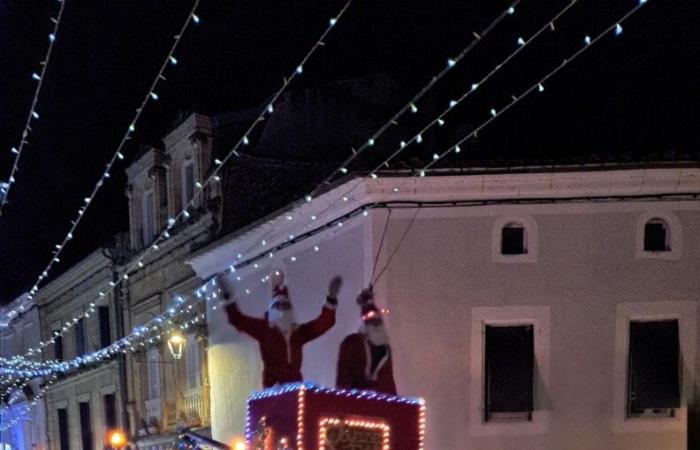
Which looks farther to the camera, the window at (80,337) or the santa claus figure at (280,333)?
the window at (80,337)

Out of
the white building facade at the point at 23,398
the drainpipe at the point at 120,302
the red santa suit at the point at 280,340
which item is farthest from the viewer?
the white building facade at the point at 23,398

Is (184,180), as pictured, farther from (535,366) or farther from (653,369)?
(653,369)

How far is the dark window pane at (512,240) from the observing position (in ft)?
28.0

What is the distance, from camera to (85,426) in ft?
64.0

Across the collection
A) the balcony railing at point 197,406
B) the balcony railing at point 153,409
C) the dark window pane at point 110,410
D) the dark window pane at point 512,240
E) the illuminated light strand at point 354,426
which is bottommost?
the dark window pane at point 110,410

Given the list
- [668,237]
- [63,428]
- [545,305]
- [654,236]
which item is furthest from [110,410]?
[668,237]

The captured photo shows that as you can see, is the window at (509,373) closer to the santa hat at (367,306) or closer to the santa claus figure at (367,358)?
the santa claus figure at (367,358)

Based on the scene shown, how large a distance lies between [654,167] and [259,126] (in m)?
7.08

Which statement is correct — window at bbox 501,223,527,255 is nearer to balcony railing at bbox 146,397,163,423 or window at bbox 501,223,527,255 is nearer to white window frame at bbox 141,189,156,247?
white window frame at bbox 141,189,156,247

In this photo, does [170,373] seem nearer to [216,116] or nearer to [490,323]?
[216,116]

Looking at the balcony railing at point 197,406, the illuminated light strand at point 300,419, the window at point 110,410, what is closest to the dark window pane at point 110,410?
the window at point 110,410

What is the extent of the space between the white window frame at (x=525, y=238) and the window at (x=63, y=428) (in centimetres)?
1703

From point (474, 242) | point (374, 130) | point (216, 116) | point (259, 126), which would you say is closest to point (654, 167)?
point (474, 242)

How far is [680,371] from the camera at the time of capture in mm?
8273
